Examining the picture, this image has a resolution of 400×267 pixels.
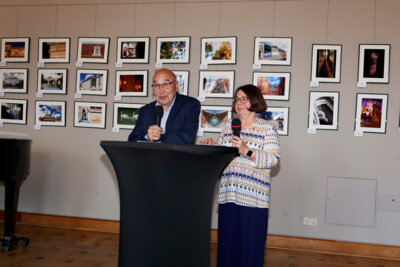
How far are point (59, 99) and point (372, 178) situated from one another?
13.7ft

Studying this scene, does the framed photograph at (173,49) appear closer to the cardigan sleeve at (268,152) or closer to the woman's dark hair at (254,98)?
the woman's dark hair at (254,98)

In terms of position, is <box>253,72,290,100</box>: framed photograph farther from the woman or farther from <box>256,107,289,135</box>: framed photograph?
the woman

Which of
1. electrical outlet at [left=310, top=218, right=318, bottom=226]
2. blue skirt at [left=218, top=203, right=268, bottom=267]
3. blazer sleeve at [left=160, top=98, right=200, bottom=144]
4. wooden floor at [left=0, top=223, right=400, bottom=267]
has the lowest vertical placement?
wooden floor at [left=0, top=223, right=400, bottom=267]

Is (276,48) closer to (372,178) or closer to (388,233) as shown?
(372,178)

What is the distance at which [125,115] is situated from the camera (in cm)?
495

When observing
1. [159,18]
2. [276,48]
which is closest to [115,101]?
[159,18]

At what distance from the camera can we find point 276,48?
15.1ft

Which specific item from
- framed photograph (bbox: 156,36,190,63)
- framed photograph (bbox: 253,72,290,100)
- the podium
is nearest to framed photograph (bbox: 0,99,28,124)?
framed photograph (bbox: 156,36,190,63)

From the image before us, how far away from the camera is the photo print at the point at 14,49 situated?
17.2 feet

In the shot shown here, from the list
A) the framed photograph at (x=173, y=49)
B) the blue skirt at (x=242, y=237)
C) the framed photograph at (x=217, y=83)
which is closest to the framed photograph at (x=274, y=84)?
the framed photograph at (x=217, y=83)

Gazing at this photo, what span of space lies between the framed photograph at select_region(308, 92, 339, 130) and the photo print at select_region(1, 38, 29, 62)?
12.9 ft

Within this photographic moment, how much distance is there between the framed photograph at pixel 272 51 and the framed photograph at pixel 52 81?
2628 millimetres

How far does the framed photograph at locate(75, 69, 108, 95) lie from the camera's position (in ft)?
16.5

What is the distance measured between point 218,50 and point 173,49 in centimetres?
59
